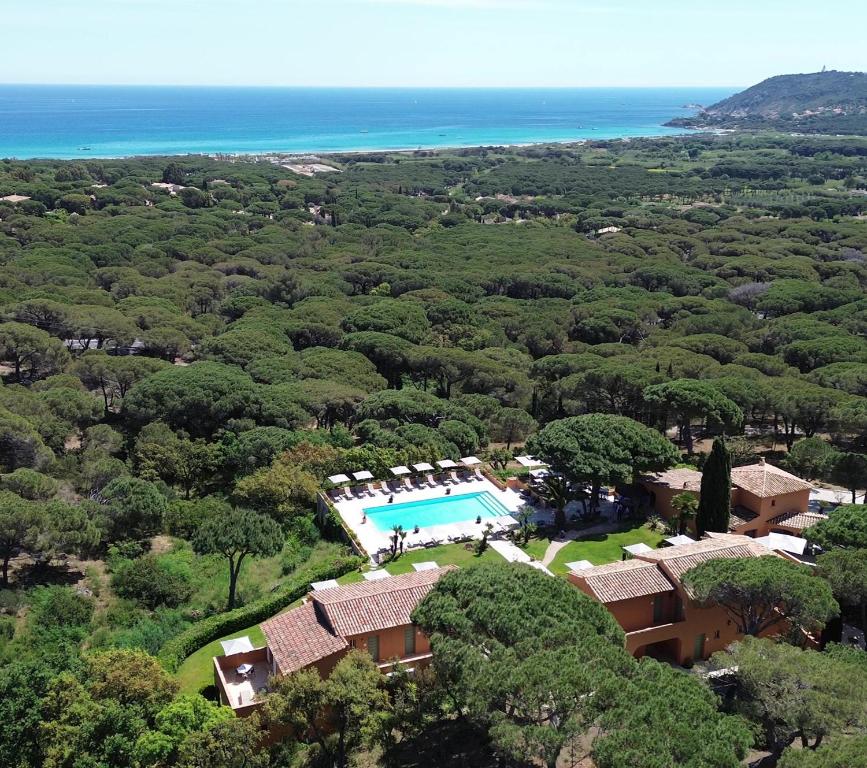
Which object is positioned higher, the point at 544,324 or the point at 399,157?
the point at 399,157

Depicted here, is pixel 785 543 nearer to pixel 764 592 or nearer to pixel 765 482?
pixel 765 482

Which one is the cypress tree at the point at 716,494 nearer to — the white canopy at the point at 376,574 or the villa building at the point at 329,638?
the white canopy at the point at 376,574

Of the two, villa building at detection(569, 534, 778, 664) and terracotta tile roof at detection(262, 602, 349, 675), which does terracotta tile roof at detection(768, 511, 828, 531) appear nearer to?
villa building at detection(569, 534, 778, 664)

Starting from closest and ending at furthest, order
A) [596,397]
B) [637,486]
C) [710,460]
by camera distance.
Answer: [710,460]
[637,486]
[596,397]

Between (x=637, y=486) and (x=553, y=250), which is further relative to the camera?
(x=553, y=250)

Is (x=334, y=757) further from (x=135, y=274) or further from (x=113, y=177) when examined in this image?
(x=113, y=177)

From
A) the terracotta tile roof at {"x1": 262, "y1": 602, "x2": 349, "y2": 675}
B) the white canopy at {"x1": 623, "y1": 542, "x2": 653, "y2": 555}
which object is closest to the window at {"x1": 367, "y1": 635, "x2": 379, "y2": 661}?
the terracotta tile roof at {"x1": 262, "y1": 602, "x2": 349, "y2": 675}

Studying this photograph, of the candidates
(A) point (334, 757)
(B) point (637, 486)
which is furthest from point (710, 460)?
(A) point (334, 757)
